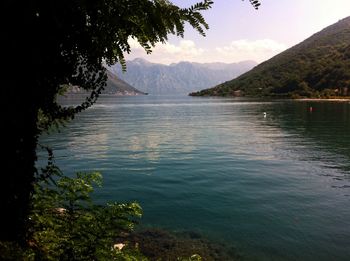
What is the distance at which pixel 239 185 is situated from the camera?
2703 cm

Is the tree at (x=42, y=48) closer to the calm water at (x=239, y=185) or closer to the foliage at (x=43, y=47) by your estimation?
the foliage at (x=43, y=47)

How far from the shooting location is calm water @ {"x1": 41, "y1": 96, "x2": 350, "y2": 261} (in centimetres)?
1761

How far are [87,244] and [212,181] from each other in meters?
23.2

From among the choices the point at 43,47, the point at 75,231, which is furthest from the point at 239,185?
the point at 43,47

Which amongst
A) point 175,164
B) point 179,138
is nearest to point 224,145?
point 179,138

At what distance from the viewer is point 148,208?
21891mm

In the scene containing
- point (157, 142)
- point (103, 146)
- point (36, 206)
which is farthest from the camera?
point (157, 142)

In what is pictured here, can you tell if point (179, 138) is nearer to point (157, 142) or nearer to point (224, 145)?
point (157, 142)

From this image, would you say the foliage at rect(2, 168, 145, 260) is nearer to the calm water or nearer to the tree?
the tree

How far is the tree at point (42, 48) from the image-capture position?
4469 mm

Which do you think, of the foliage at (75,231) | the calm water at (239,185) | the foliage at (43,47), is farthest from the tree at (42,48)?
the calm water at (239,185)

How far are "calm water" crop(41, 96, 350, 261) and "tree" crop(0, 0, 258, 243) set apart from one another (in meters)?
13.1

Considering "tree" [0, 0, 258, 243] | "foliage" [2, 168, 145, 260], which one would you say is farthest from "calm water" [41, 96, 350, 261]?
"tree" [0, 0, 258, 243]

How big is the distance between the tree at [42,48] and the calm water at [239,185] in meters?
13.1
